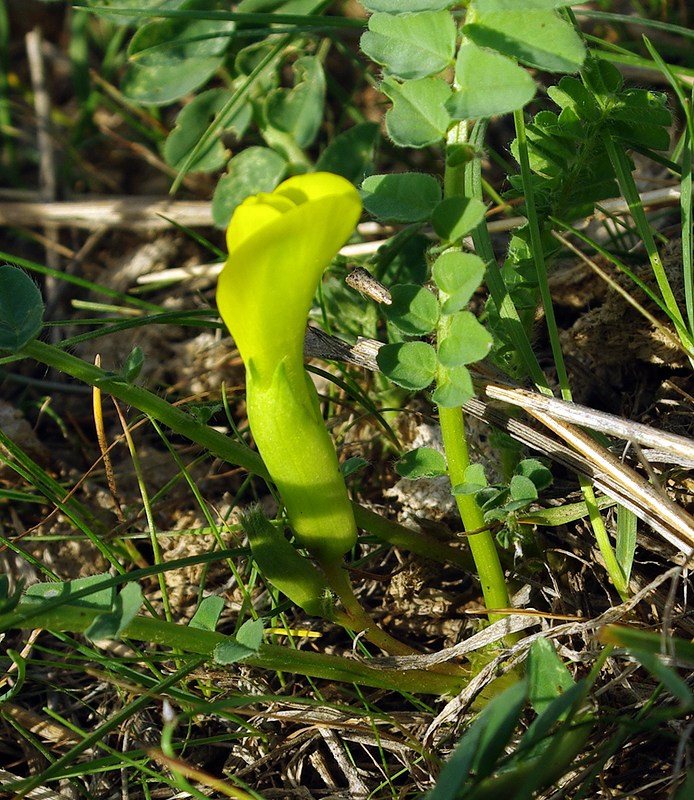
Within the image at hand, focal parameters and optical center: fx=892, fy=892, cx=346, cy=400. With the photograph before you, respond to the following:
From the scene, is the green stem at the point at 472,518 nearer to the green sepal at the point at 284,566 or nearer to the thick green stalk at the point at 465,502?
the thick green stalk at the point at 465,502

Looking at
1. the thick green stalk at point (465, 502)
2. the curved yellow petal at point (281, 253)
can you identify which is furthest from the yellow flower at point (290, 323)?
the thick green stalk at point (465, 502)

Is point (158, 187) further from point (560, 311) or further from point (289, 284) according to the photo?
point (289, 284)

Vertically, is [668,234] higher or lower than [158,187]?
higher

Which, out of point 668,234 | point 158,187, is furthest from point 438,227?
point 158,187

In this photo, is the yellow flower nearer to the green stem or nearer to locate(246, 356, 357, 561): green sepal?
locate(246, 356, 357, 561): green sepal

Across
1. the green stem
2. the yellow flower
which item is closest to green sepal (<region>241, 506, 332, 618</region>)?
the yellow flower
